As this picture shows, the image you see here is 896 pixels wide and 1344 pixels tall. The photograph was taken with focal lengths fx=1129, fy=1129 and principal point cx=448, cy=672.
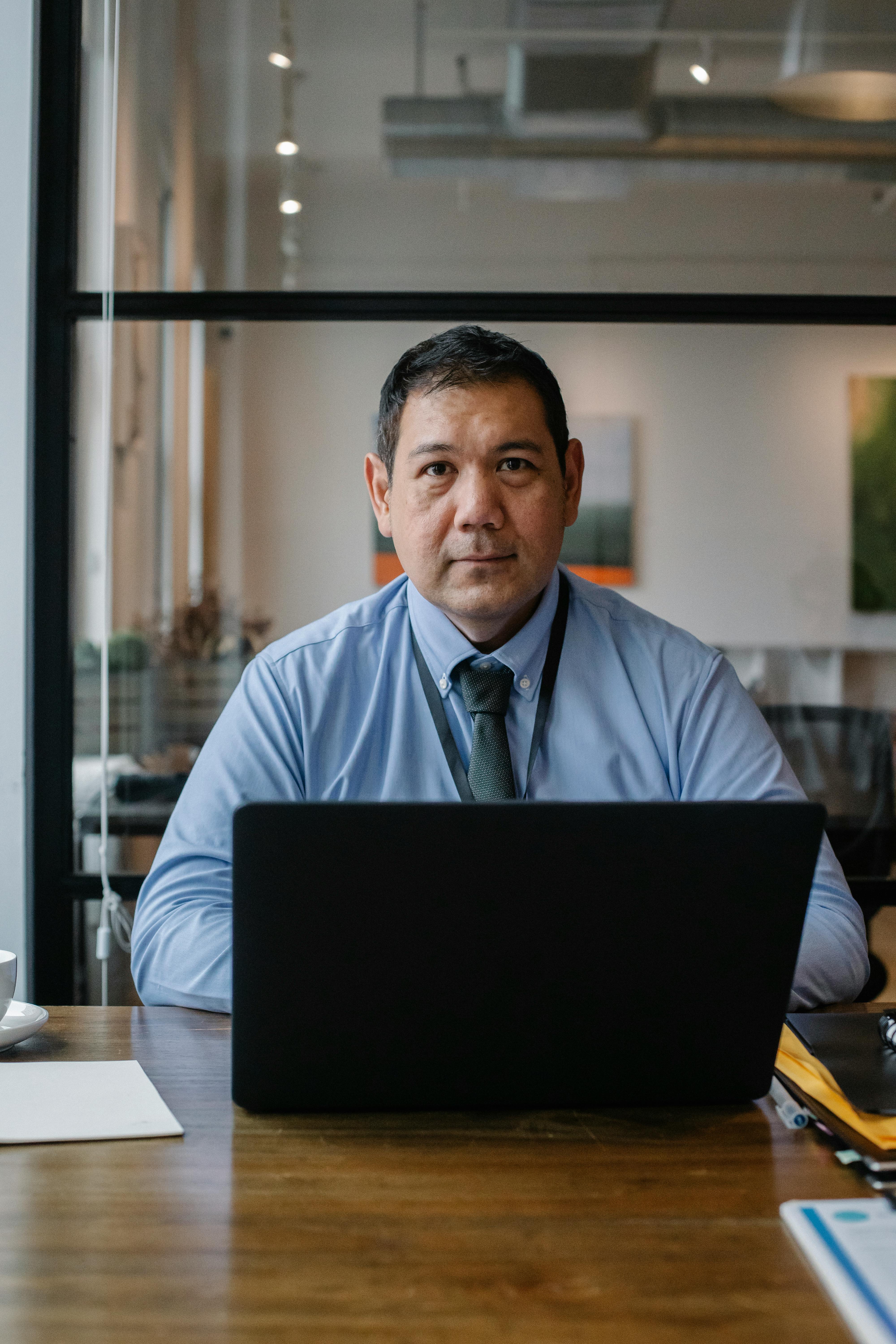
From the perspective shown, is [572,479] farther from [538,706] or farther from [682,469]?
[682,469]

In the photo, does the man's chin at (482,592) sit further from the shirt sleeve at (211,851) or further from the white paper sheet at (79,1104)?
the white paper sheet at (79,1104)

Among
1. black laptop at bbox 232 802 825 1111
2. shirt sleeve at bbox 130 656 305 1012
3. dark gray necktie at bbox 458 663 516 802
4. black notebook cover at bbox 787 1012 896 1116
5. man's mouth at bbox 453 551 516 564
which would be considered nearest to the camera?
black laptop at bbox 232 802 825 1111

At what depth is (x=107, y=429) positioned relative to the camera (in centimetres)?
279

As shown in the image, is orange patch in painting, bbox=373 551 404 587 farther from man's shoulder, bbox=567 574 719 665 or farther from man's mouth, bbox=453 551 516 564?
man's mouth, bbox=453 551 516 564

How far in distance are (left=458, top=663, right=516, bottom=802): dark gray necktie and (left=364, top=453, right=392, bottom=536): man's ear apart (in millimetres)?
296

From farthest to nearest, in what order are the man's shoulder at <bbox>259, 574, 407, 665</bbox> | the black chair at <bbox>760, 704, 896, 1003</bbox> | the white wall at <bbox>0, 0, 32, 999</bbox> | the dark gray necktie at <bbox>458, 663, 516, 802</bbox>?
the black chair at <bbox>760, 704, 896, 1003</bbox> → the white wall at <bbox>0, 0, 32, 999</bbox> → the man's shoulder at <bbox>259, 574, 407, 665</bbox> → the dark gray necktie at <bbox>458, 663, 516, 802</bbox>

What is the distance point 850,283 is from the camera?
2834 mm

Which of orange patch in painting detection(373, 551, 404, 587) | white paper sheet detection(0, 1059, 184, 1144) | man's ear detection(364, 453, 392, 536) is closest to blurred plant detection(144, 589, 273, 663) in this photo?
orange patch in painting detection(373, 551, 404, 587)

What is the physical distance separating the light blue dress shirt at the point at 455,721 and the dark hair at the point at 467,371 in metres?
0.28

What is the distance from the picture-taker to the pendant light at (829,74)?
2.86 m

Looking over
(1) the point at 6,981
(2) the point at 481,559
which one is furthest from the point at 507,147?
(1) the point at 6,981

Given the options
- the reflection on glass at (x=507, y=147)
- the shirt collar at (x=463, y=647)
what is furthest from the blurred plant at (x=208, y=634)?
the shirt collar at (x=463, y=647)

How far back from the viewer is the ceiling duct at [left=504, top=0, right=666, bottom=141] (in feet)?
9.32

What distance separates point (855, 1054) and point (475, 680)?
822mm
